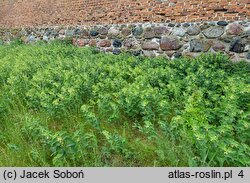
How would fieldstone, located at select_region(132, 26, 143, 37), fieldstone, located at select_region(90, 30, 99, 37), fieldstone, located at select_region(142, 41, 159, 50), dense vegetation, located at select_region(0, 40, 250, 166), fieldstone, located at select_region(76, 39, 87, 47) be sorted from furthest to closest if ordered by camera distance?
fieldstone, located at select_region(76, 39, 87, 47) → fieldstone, located at select_region(90, 30, 99, 37) → fieldstone, located at select_region(132, 26, 143, 37) → fieldstone, located at select_region(142, 41, 159, 50) → dense vegetation, located at select_region(0, 40, 250, 166)

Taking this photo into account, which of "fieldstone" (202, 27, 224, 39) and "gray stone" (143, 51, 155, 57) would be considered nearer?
"fieldstone" (202, 27, 224, 39)

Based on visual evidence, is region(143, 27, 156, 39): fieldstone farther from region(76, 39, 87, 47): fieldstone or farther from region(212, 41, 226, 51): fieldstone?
region(76, 39, 87, 47): fieldstone

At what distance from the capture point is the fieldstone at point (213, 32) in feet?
20.4

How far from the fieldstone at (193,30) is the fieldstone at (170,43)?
0.34m

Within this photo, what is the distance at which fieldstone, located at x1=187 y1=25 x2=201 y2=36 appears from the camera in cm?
652

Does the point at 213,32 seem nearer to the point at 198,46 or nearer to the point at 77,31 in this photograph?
the point at 198,46

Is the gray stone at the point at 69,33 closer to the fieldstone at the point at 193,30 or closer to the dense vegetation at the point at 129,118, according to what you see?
the dense vegetation at the point at 129,118

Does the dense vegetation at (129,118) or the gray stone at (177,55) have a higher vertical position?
the dense vegetation at (129,118)

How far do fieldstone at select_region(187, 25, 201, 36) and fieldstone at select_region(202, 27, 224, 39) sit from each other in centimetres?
16

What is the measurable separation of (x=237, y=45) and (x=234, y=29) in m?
0.33

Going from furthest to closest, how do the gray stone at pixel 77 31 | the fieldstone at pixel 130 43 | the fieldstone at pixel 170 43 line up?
the gray stone at pixel 77 31 < the fieldstone at pixel 130 43 < the fieldstone at pixel 170 43

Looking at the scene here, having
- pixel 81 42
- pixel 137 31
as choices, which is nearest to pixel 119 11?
→ pixel 137 31

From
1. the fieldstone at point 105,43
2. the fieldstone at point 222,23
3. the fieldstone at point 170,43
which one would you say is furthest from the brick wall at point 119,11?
the fieldstone at point 105,43

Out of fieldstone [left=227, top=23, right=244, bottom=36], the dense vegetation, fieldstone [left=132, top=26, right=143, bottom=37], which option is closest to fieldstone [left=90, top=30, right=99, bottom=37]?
fieldstone [left=132, top=26, right=143, bottom=37]
